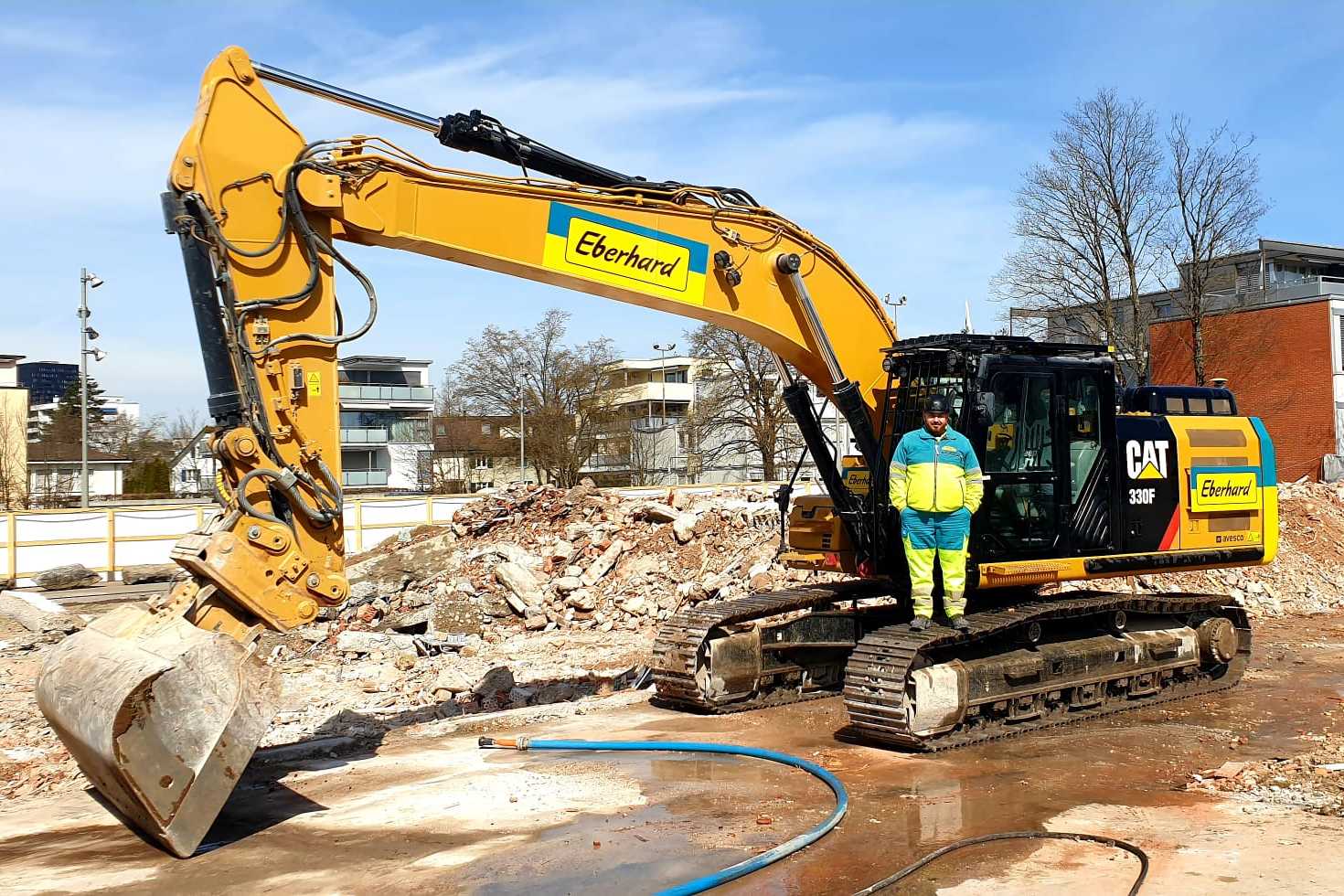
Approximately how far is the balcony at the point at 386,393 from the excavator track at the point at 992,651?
187ft

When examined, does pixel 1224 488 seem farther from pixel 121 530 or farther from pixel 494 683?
pixel 121 530

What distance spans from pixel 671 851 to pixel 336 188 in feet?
14.4

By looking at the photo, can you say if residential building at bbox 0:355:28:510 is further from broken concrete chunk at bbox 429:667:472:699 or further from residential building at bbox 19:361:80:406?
residential building at bbox 19:361:80:406

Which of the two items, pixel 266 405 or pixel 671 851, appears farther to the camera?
pixel 266 405

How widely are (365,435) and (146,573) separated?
34161mm

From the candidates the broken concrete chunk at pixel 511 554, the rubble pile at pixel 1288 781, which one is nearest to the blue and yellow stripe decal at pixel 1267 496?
→ the rubble pile at pixel 1288 781

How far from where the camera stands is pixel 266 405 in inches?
272

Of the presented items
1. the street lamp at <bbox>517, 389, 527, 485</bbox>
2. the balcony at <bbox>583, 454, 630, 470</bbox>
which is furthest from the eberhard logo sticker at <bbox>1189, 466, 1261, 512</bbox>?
the balcony at <bbox>583, 454, 630, 470</bbox>

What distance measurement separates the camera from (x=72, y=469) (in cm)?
5547

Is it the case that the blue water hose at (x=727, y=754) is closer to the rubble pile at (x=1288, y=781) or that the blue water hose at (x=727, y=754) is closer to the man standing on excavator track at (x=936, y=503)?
the man standing on excavator track at (x=936, y=503)

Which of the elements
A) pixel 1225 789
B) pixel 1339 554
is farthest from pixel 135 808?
pixel 1339 554

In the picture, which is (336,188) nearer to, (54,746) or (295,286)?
(295,286)

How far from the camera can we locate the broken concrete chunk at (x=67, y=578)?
83.0 feet

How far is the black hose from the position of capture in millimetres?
5691
